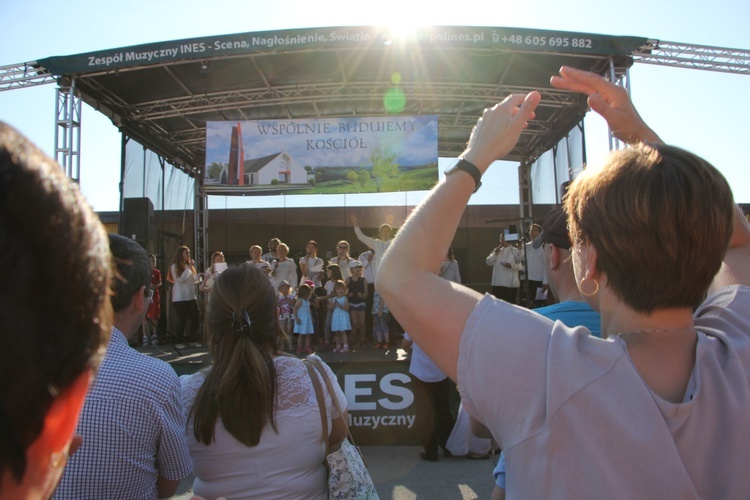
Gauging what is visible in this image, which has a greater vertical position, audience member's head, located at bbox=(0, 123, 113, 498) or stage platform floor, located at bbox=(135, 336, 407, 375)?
audience member's head, located at bbox=(0, 123, 113, 498)

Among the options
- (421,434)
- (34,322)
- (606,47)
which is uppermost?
(606,47)

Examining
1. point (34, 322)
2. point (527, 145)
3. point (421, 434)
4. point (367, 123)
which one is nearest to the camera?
point (34, 322)

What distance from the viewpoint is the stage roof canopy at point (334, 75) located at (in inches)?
357

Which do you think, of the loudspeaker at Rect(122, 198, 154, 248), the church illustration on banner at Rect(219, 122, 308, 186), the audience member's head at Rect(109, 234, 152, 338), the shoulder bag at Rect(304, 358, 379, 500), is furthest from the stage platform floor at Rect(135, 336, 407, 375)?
the audience member's head at Rect(109, 234, 152, 338)

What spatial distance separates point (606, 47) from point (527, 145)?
5022 millimetres

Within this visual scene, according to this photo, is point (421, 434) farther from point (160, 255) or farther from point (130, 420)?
point (160, 255)

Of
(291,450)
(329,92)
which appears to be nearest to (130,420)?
(291,450)

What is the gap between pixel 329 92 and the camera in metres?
11.1

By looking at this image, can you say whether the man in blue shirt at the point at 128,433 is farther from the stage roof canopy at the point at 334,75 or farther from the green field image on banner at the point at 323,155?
the green field image on banner at the point at 323,155

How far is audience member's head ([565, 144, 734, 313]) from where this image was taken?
924 mm

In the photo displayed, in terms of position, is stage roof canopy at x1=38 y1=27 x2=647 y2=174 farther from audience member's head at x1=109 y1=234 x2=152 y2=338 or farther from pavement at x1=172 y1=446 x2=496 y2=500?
audience member's head at x1=109 y1=234 x2=152 y2=338

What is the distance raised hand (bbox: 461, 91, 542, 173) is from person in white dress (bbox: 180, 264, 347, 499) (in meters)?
1.22

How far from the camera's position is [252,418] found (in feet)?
6.05

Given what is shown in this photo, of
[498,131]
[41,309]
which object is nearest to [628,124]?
[498,131]
